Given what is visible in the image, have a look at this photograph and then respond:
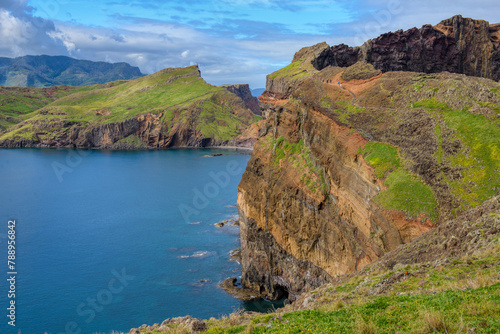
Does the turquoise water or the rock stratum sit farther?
the turquoise water

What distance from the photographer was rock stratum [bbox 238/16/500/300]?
39.0m

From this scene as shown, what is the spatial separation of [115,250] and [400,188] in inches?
2346

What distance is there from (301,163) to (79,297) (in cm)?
3915

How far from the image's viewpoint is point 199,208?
113750 millimetres

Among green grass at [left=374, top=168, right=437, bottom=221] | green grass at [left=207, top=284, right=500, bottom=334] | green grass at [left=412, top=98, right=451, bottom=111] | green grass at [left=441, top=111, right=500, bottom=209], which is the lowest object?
green grass at [left=207, top=284, right=500, bottom=334]

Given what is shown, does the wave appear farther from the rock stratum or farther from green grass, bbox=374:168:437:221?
green grass, bbox=374:168:437:221

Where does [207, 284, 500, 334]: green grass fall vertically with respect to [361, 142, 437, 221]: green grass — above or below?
below

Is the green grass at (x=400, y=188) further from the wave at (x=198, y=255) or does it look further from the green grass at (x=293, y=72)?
the wave at (x=198, y=255)

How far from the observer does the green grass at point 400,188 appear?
125 ft

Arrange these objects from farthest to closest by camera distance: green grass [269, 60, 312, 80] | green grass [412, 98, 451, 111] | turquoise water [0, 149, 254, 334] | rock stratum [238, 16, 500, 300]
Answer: green grass [269, 60, 312, 80] < turquoise water [0, 149, 254, 334] < green grass [412, 98, 451, 111] < rock stratum [238, 16, 500, 300]

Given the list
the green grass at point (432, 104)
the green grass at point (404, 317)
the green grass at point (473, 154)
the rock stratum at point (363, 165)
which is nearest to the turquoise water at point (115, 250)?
the rock stratum at point (363, 165)

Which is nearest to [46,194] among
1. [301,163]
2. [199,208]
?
[199,208]

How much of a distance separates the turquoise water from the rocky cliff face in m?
51.1

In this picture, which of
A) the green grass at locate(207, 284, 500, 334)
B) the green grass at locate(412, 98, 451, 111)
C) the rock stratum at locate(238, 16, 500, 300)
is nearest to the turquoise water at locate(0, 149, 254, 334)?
the rock stratum at locate(238, 16, 500, 300)
